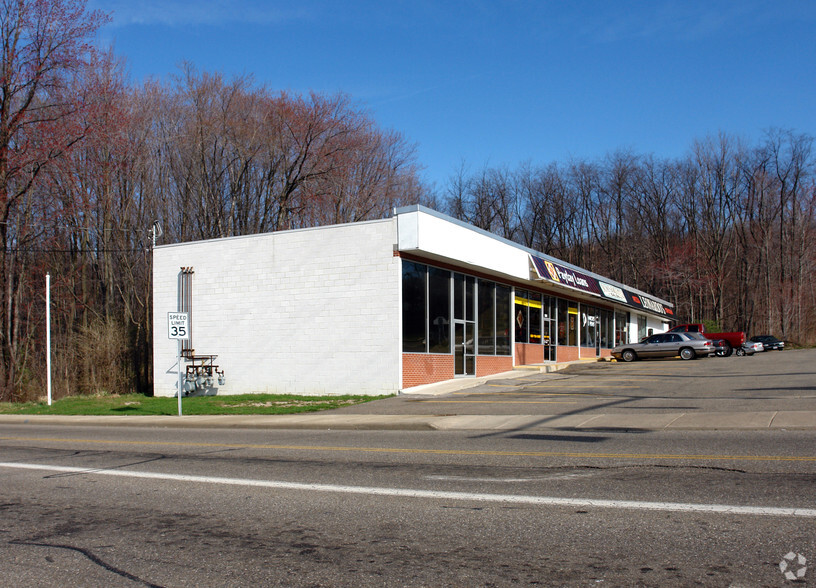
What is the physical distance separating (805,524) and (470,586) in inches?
120

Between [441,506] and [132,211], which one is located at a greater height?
[132,211]

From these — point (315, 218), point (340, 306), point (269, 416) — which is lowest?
point (269, 416)

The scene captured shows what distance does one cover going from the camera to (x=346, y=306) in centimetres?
2305

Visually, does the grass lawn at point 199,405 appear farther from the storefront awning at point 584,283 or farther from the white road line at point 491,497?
the storefront awning at point 584,283

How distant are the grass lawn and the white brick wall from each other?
955 millimetres

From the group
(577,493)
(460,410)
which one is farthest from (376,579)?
(460,410)

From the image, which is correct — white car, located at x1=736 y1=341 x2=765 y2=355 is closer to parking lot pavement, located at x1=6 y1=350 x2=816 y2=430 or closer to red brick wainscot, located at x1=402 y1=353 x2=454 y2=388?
parking lot pavement, located at x1=6 y1=350 x2=816 y2=430

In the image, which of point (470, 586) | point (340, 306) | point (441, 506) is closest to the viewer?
point (470, 586)

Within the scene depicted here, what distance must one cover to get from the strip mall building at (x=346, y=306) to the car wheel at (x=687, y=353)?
10668 mm

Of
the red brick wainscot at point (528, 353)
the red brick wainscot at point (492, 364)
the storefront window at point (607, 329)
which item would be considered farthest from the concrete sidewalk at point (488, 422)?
the storefront window at point (607, 329)

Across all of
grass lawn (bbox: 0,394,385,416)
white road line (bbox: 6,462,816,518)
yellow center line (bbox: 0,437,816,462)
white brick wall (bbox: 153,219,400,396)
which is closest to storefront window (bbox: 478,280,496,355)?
white brick wall (bbox: 153,219,400,396)

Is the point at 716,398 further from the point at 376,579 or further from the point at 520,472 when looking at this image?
the point at 376,579

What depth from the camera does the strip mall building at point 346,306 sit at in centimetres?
2231

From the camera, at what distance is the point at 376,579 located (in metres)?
4.81
